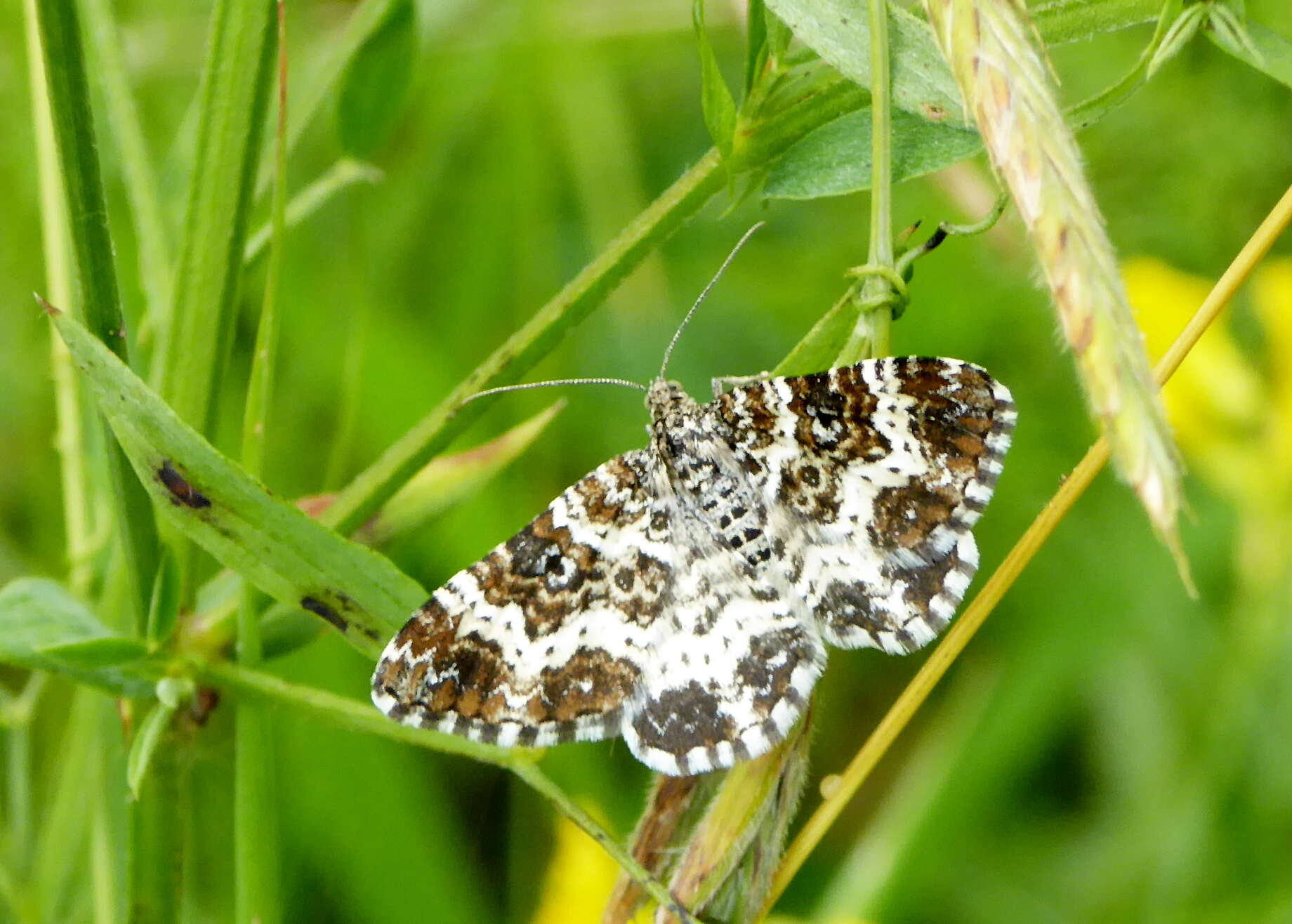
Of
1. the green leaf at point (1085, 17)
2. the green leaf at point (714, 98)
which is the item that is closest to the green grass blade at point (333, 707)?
the green leaf at point (714, 98)

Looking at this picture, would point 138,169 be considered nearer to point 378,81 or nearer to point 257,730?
point 378,81

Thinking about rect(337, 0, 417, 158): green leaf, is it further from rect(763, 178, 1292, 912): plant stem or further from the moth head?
rect(763, 178, 1292, 912): plant stem

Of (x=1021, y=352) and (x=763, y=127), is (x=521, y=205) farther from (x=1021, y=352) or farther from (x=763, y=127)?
(x=763, y=127)

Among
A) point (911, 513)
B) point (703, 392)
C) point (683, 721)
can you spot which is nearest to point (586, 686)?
point (683, 721)

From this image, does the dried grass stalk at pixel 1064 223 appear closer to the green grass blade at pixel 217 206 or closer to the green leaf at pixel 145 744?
the green grass blade at pixel 217 206

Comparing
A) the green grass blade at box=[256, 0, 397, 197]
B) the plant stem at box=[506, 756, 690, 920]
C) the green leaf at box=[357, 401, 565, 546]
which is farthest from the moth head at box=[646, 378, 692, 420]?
the plant stem at box=[506, 756, 690, 920]
